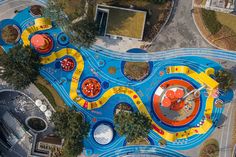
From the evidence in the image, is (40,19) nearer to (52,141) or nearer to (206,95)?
(52,141)

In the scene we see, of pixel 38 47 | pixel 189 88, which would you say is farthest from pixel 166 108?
pixel 38 47

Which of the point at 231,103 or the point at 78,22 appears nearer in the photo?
the point at 78,22

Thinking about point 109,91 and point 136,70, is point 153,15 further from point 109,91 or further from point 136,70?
point 109,91

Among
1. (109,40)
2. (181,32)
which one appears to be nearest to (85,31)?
(109,40)

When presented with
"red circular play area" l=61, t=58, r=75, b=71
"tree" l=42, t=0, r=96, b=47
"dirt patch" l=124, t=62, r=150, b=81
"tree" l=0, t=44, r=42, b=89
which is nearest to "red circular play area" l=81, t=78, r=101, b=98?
"red circular play area" l=61, t=58, r=75, b=71

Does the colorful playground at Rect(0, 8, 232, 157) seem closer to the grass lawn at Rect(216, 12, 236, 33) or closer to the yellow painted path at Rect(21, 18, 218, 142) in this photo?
the yellow painted path at Rect(21, 18, 218, 142)

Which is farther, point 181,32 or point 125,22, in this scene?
point 181,32
